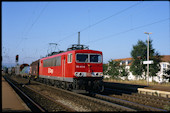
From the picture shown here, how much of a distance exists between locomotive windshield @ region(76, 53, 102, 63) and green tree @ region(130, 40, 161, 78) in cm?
2335

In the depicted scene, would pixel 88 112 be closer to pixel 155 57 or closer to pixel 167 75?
pixel 167 75

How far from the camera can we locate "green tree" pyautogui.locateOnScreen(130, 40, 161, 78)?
125 feet

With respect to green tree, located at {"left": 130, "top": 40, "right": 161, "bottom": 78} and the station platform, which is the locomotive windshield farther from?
green tree, located at {"left": 130, "top": 40, "right": 161, "bottom": 78}

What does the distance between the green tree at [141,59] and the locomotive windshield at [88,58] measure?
76.6 ft

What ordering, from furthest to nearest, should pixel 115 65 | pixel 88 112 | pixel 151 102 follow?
pixel 115 65, pixel 151 102, pixel 88 112

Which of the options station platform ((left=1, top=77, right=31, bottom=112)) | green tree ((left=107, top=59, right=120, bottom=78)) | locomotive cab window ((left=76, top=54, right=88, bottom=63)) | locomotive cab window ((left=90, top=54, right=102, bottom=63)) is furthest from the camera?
green tree ((left=107, top=59, right=120, bottom=78))

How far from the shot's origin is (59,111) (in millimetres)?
10117

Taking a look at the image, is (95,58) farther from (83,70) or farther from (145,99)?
(145,99)

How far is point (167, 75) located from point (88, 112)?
25.7 metres

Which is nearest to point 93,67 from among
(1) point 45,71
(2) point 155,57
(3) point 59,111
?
(3) point 59,111

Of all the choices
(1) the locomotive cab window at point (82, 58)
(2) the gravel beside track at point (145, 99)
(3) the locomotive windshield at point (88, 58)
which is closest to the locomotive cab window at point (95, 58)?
(3) the locomotive windshield at point (88, 58)

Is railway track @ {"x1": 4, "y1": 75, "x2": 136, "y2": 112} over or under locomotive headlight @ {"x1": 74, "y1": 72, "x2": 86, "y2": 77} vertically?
under

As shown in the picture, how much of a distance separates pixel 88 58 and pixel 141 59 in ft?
88.6

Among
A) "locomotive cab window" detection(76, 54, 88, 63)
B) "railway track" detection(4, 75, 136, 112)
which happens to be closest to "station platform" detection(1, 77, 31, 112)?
"railway track" detection(4, 75, 136, 112)
